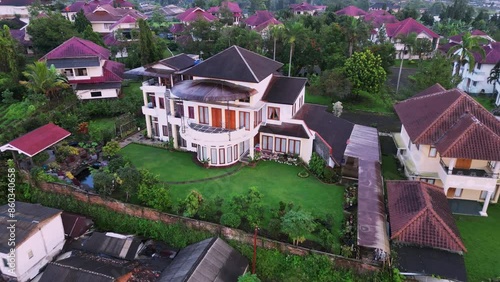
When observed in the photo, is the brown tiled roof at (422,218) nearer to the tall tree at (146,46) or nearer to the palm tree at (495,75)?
the palm tree at (495,75)

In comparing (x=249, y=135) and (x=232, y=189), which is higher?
(x=249, y=135)

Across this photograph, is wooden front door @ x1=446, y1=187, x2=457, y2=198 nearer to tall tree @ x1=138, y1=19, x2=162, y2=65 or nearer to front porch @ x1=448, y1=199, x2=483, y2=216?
front porch @ x1=448, y1=199, x2=483, y2=216

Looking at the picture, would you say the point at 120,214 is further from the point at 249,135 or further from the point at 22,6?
the point at 22,6

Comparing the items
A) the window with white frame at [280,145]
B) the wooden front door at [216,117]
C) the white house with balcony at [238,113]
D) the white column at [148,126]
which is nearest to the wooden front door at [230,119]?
the white house with balcony at [238,113]

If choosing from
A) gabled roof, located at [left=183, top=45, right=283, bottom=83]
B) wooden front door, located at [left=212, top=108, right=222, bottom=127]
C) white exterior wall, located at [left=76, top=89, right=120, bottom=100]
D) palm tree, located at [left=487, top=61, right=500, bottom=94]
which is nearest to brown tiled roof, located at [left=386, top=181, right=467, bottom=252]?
gabled roof, located at [left=183, top=45, right=283, bottom=83]

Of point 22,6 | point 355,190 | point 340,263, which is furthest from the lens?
point 22,6

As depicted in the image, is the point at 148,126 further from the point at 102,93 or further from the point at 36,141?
the point at 102,93

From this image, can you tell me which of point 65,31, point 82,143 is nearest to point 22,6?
point 65,31
